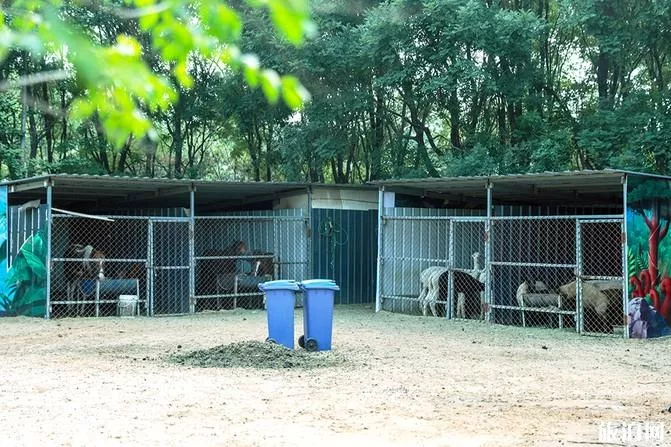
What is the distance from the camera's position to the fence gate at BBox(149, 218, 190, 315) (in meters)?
18.7

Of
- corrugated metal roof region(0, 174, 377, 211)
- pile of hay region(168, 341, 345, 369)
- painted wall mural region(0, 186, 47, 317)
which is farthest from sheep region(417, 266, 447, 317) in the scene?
painted wall mural region(0, 186, 47, 317)

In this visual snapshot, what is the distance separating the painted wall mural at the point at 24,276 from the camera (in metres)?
16.3

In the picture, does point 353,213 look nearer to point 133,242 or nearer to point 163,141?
point 133,242

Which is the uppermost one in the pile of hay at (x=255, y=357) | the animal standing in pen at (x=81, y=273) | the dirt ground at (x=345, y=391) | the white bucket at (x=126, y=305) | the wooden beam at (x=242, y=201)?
the wooden beam at (x=242, y=201)

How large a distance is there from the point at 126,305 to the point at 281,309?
6601 mm

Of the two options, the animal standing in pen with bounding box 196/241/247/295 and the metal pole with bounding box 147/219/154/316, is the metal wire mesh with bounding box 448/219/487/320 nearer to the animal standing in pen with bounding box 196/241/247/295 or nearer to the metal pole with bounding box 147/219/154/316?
the animal standing in pen with bounding box 196/241/247/295

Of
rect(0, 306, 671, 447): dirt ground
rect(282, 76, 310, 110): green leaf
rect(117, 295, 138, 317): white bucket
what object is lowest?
rect(0, 306, 671, 447): dirt ground

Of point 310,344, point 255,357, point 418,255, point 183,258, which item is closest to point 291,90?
point 255,357

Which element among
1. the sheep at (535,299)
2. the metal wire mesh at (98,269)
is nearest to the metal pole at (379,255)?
the sheep at (535,299)

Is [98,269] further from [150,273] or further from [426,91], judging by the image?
[426,91]

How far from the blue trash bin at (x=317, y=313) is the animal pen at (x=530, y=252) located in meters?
4.41

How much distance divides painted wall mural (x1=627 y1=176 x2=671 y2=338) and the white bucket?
8.91 m

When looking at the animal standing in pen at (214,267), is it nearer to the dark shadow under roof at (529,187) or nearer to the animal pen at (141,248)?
the animal pen at (141,248)

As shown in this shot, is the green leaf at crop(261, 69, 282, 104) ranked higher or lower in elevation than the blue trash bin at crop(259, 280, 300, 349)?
higher
